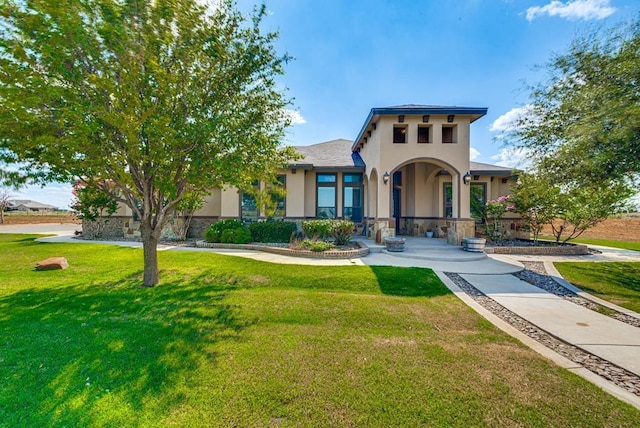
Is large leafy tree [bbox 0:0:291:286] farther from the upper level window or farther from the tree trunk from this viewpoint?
the upper level window

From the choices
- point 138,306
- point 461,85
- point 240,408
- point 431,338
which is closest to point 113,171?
point 138,306

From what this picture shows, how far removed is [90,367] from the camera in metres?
3.23

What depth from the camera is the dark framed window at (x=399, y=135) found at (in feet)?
42.4

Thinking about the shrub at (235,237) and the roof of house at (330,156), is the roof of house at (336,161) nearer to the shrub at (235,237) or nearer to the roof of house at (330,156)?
the roof of house at (330,156)

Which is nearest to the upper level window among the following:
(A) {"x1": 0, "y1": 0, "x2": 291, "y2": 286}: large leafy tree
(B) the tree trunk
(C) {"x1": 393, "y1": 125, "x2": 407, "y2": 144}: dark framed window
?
(C) {"x1": 393, "y1": 125, "x2": 407, "y2": 144}: dark framed window

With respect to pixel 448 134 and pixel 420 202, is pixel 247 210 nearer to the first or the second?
pixel 420 202

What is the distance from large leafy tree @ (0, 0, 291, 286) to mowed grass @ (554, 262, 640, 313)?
8734 millimetres

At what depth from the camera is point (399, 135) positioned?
44.1 ft

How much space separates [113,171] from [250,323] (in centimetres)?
420

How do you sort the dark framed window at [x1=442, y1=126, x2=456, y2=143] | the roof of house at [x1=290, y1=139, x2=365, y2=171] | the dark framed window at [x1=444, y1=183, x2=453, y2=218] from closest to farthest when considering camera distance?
the dark framed window at [x1=442, y1=126, x2=456, y2=143] → the dark framed window at [x1=444, y1=183, x2=453, y2=218] → the roof of house at [x1=290, y1=139, x2=365, y2=171]

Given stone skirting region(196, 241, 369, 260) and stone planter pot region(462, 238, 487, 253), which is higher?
stone planter pot region(462, 238, 487, 253)

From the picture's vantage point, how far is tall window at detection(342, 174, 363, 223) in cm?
1559

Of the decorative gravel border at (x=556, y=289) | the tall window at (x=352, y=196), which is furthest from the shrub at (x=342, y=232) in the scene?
the decorative gravel border at (x=556, y=289)

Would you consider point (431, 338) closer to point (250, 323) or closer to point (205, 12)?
point (250, 323)
